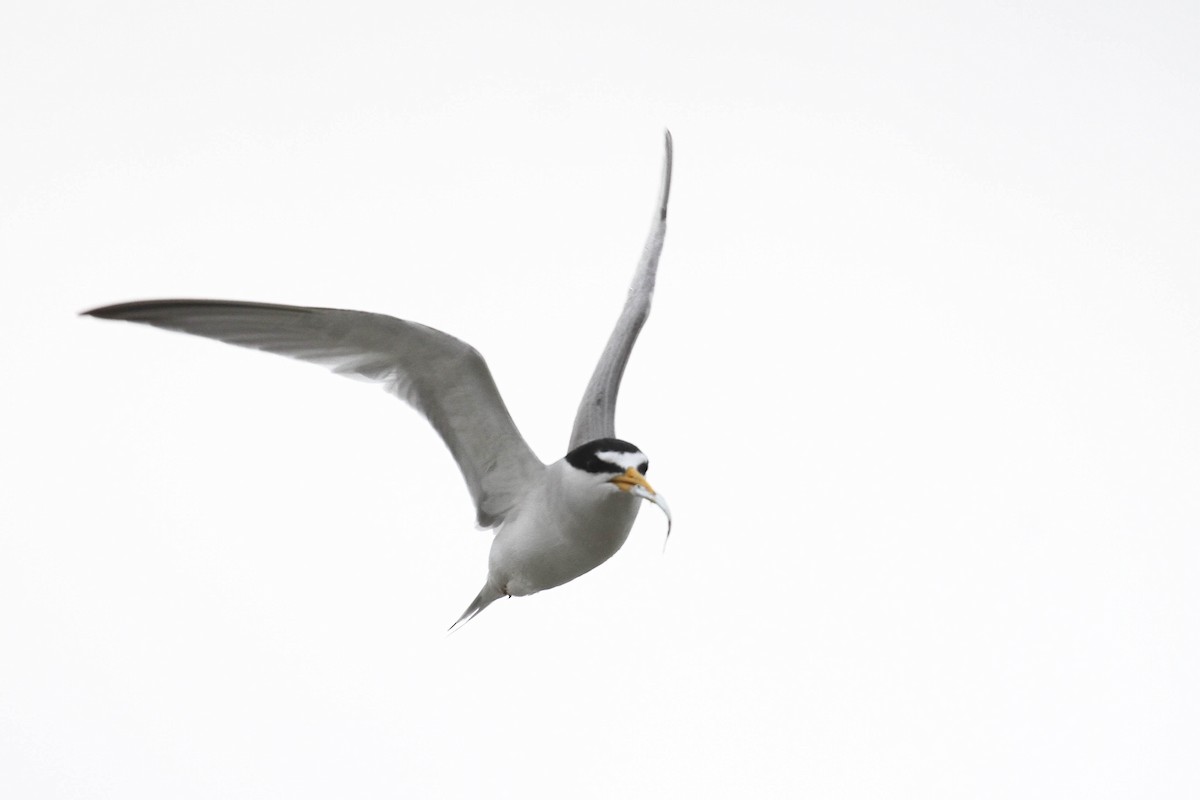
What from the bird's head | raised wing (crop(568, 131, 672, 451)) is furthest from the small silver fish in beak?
raised wing (crop(568, 131, 672, 451))

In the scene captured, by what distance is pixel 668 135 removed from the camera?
326 inches

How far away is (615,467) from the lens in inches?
209

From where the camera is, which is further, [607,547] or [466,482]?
[466,482]

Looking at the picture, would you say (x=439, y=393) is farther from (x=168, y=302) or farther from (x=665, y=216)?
(x=665, y=216)

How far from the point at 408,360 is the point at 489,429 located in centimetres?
56

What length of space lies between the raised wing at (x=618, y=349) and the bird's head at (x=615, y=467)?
0.92m

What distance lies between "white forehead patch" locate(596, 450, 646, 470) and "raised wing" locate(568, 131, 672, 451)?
3.32 feet

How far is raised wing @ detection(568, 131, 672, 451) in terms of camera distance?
662 cm

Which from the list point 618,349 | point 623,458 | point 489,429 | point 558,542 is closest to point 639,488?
point 623,458

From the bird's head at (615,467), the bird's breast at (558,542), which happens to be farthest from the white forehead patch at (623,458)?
the bird's breast at (558,542)

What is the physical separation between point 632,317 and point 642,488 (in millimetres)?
2429

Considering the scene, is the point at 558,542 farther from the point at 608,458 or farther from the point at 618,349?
the point at 618,349

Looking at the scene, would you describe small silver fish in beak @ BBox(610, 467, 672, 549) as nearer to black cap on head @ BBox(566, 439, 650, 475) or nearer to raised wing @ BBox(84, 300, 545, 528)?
black cap on head @ BBox(566, 439, 650, 475)

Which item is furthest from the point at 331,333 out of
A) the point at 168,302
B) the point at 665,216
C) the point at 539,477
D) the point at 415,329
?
the point at 665,216
